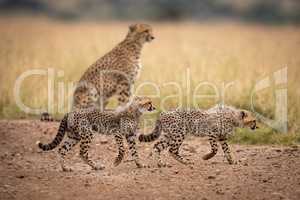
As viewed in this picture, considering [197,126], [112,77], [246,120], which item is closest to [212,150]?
[197,126]

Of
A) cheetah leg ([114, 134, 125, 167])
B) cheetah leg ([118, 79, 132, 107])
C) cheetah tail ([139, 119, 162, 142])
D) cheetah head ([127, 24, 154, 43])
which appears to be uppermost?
cheetah head ([127, 24, 154, 43])

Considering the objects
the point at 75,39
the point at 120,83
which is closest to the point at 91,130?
the point at 120,83

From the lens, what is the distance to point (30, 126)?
7562 mm

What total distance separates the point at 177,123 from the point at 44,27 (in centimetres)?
1114

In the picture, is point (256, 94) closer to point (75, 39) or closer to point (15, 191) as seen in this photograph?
point (15, 191)

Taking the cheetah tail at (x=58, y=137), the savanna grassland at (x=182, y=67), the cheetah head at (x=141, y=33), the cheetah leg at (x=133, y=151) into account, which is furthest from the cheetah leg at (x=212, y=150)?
the cheetah head at (x=141, y=33)

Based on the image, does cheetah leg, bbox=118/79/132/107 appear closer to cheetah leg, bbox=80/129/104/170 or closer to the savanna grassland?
the savanna grassland

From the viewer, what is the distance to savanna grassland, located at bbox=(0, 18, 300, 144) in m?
8.17

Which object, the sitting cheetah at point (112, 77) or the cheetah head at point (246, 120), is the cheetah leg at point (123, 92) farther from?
the cheetah head at point (246, 120)

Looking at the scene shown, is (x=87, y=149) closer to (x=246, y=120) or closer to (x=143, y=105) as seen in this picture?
(x=143, y=105)

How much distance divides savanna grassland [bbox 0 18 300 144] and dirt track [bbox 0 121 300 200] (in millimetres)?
819

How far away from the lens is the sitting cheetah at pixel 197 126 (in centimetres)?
625

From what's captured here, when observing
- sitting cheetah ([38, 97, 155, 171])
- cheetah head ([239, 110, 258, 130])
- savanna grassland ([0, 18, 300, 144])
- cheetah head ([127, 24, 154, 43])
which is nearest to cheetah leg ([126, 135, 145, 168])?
sitting cheetah ([38, 97, 155, 171])

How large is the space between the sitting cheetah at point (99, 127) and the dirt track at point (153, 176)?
146mm
